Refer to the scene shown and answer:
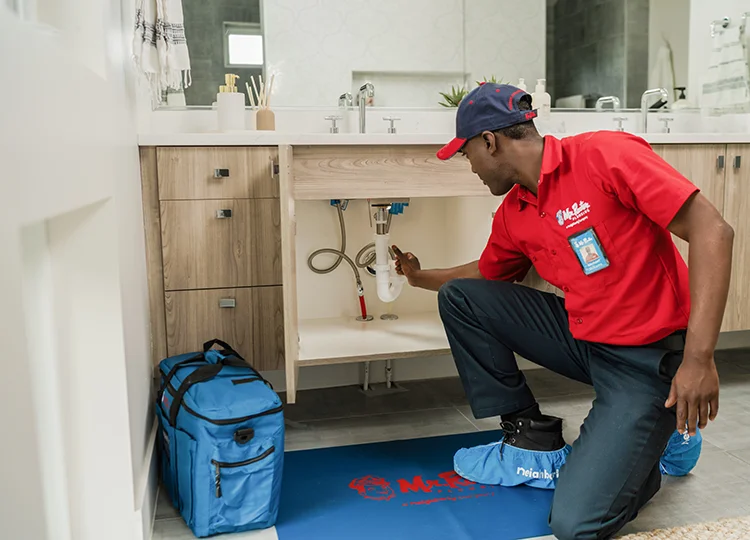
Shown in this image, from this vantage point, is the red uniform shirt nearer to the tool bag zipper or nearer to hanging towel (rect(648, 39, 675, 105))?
the tool bag zipper

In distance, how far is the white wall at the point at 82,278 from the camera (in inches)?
38.8

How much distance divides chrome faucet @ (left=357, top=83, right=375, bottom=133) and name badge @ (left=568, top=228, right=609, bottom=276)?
4.10 feet

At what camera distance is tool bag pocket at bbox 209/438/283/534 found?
1754 millimetres

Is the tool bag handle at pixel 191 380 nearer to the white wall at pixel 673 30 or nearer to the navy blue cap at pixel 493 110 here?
the navy blue cap at pixel 493 110

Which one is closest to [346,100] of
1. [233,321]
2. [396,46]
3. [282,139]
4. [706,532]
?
[396,46]

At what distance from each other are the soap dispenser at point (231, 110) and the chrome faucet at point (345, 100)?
0.41 meters

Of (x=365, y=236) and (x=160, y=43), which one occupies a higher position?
(x=160, y=43)

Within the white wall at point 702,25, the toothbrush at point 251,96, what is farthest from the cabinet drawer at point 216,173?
the white wall at point 702,25

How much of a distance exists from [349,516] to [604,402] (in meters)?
0.69

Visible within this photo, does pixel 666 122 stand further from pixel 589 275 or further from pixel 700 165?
pixel 589 275

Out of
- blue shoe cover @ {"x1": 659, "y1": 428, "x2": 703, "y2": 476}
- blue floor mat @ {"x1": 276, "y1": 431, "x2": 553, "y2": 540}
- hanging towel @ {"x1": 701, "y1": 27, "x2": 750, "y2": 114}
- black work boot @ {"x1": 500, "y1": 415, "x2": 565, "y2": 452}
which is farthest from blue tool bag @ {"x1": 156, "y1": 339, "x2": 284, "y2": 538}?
hanging towel @ {"x1": 701, "y1": 27, "x2": 750, "y2": 114}

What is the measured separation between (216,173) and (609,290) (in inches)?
49.0

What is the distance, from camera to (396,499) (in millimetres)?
1948

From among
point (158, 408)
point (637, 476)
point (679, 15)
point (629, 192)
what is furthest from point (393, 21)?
point (637, 476)
